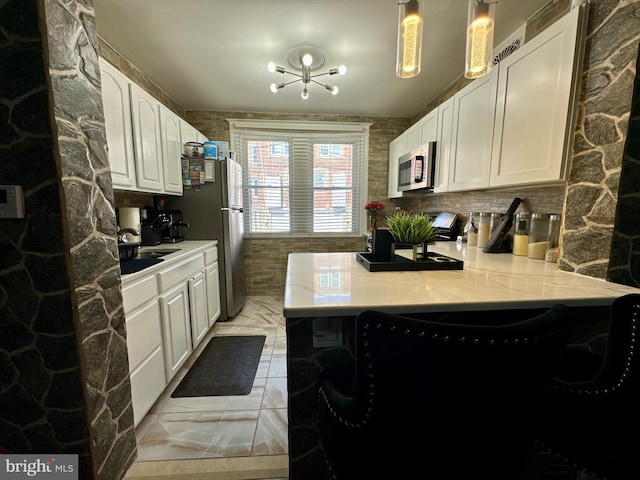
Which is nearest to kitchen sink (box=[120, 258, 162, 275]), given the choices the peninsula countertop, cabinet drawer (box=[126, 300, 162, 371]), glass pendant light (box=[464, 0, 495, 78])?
cabinet drawer (box=[126, 300, 162, 371])

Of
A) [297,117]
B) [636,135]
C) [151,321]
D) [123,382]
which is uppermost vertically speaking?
[297,117]

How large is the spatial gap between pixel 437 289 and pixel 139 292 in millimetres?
1595

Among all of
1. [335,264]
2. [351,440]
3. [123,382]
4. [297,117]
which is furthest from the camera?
[297,117]

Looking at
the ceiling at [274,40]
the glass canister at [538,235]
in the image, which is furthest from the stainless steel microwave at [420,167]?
the glass canister at [538,235]

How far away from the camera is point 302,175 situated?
3754mm

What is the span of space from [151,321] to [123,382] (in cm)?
38

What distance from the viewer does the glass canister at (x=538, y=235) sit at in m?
1.70

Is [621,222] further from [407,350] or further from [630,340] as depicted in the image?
[407,350]

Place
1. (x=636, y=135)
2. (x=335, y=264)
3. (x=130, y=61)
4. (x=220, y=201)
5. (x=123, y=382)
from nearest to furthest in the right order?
(x=636, y=135) → (x=123, y=382) → (x=335, y=264) → (x=130, y=61) → (x=220, y=201)

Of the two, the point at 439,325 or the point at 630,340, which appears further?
the point at 630,340

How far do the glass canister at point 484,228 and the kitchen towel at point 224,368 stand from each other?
2170 mm

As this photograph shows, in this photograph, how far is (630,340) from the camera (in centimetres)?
75

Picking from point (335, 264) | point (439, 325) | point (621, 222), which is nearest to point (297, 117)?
point (335, 264)

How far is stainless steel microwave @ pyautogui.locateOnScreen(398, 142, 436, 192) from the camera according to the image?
256cm
